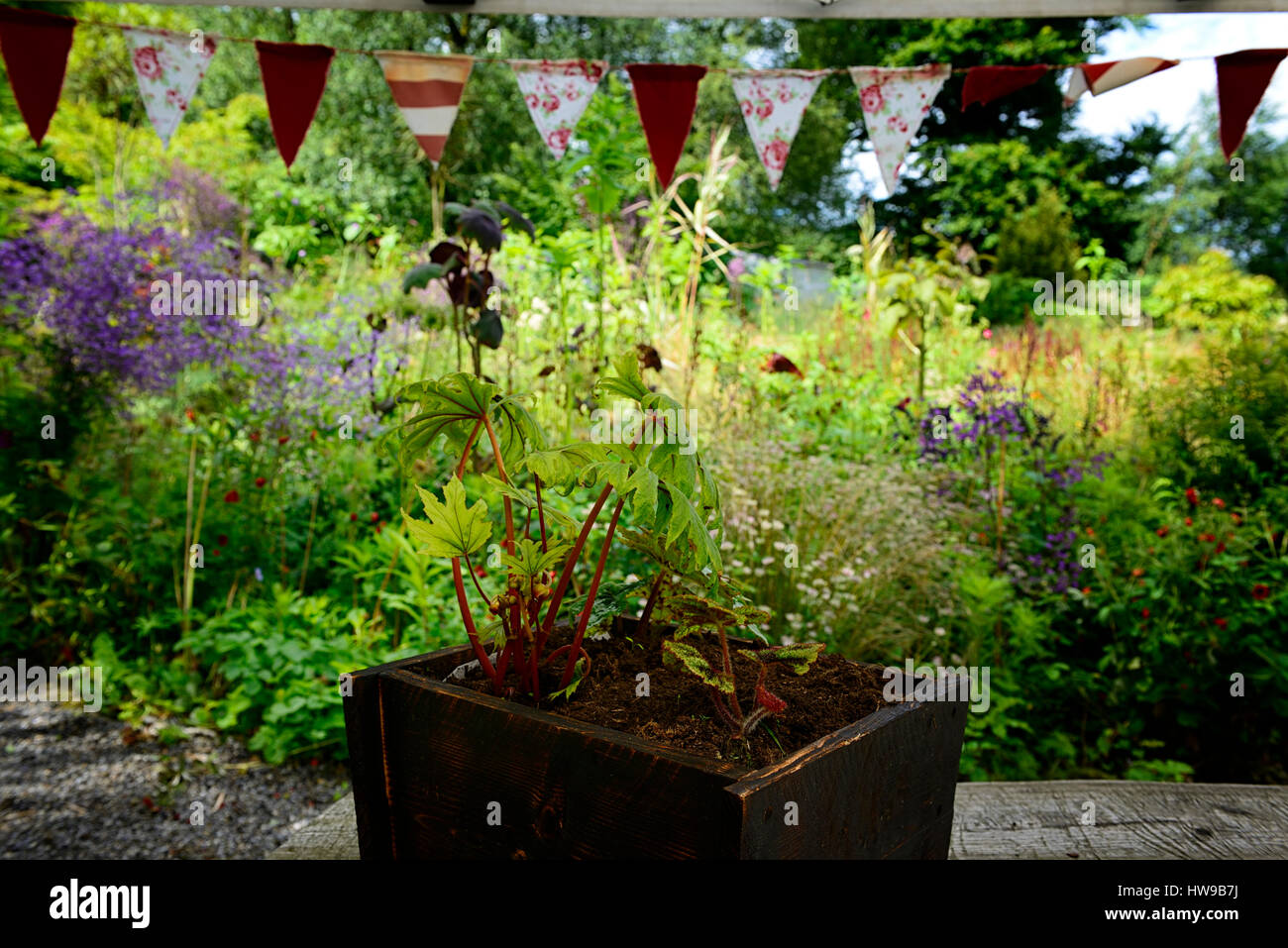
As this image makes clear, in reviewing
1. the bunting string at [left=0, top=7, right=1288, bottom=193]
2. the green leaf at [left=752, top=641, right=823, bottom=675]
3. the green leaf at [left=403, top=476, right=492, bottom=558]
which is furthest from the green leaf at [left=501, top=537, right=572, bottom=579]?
the bunting string at [left=0, top=7, right=1288, bottom=193]

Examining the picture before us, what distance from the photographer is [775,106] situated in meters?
2.91

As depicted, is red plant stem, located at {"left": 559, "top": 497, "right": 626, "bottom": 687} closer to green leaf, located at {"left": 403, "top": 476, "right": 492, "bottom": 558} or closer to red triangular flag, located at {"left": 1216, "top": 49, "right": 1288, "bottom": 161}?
green leaf, located at {"left": 403, "top": 476, "right": 492, "bottom": 558}

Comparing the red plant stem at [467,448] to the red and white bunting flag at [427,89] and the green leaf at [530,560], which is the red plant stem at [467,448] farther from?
the red and white bunting flag at [427,89]

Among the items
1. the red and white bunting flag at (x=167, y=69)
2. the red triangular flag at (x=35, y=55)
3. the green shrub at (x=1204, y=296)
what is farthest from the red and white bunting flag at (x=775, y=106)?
the green shrub at (x=1204, y=296)

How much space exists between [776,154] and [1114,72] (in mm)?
993

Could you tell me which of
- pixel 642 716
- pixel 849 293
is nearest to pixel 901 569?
pixel 642 716

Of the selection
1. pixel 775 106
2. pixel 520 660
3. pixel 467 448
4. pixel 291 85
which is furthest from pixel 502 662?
pixel 775 106

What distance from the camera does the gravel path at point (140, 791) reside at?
2488mm

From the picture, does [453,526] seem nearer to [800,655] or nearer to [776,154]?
[800,655]

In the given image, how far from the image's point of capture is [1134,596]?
3.07m

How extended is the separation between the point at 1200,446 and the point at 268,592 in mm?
3597

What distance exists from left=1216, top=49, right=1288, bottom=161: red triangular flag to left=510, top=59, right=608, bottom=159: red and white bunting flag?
1737 millimetres

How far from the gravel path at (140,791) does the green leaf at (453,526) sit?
5.96 ft
